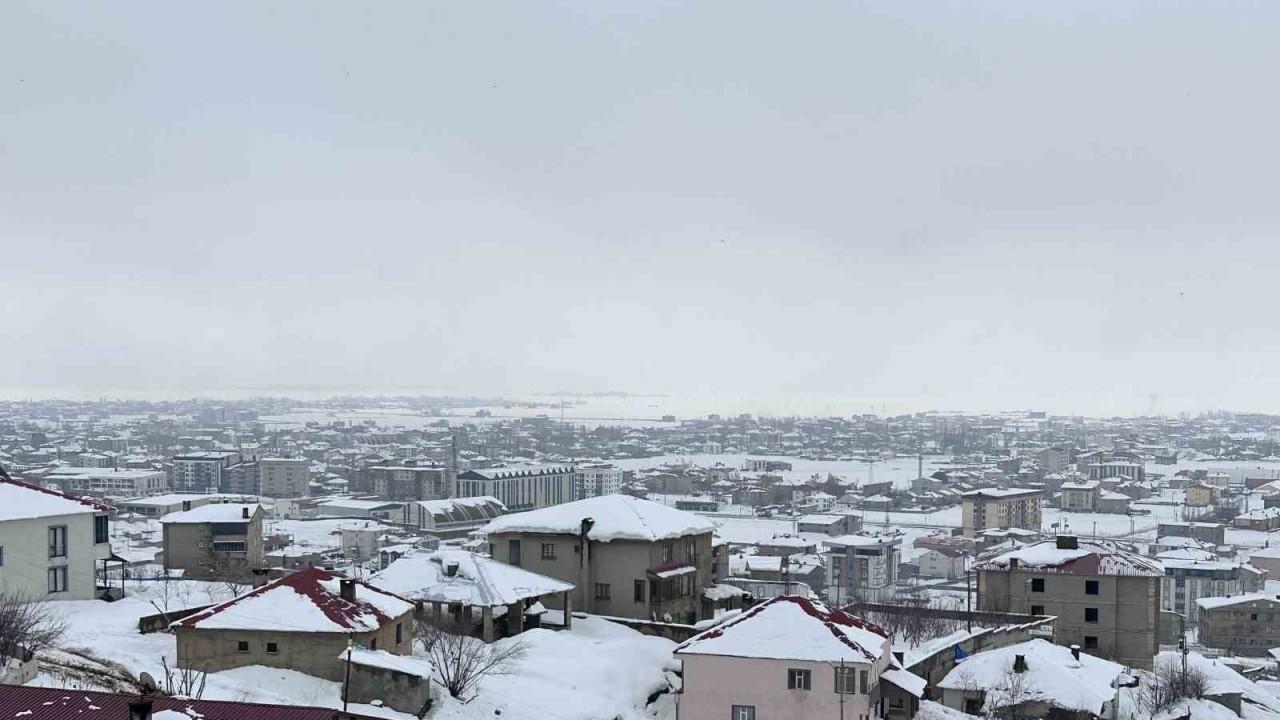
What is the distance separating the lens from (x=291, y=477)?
146875 millimetres

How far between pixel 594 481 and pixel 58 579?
12231 cm

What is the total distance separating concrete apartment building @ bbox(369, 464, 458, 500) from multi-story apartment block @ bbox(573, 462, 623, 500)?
12993 mm

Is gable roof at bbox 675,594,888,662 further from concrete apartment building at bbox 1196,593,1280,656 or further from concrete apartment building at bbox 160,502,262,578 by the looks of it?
concrete apartment building at bbox 1196,593,1280,656

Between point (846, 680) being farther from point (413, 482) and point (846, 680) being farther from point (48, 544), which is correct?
point (413, 482)

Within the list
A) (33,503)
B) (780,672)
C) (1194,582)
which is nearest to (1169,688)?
(780,672)

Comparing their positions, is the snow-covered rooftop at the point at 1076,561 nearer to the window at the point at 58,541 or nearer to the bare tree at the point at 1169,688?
the bare tree at the point at 1169,688

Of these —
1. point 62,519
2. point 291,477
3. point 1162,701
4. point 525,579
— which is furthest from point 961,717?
point 291,477

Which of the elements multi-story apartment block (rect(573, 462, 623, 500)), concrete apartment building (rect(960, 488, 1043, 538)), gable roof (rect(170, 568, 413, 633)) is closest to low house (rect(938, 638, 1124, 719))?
gable roof (rect(170, 568, 413, 633))

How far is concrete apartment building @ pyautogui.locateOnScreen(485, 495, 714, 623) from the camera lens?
2873 centimetres

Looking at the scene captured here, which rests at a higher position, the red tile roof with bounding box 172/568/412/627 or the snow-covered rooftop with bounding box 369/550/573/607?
the red tile roof with bounding box 172/568/412/627

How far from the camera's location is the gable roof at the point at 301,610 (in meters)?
19.8

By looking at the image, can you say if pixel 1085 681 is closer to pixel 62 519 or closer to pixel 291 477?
pixel 62 519

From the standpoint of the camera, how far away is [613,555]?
2891 centimetres

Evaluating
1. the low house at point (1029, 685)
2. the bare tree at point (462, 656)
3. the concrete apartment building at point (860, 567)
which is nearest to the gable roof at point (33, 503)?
the bare tree at point (462, 656)
